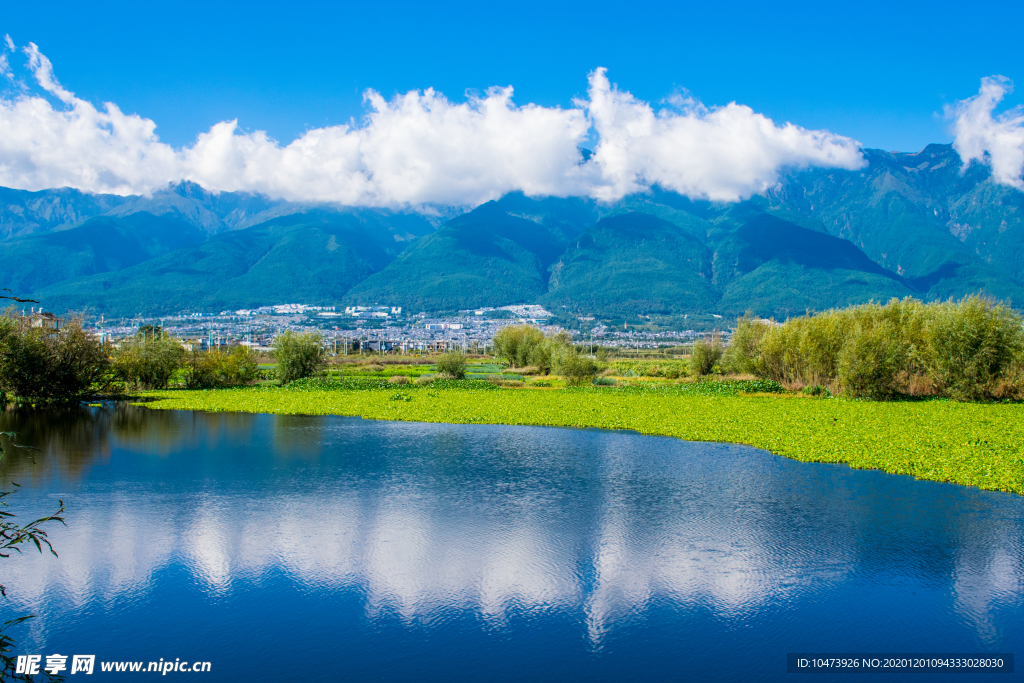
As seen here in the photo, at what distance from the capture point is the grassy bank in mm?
22875

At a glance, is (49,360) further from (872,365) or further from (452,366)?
(872,365)

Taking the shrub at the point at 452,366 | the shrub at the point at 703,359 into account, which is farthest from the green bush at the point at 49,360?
the shrub at the point at 703,359

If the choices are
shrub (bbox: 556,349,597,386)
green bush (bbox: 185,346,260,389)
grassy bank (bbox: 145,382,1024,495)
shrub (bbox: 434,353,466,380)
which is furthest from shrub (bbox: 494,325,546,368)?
green bush (bbox: 185,346,260,389)

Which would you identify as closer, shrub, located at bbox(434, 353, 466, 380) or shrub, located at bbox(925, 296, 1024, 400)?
shrub, located at bbox(925, 296, 1024, 400)

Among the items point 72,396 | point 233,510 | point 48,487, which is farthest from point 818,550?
point 72,396

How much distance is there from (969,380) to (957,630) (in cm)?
3774

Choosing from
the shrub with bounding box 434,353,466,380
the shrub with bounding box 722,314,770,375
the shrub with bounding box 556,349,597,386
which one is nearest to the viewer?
the shrub with bounding box 556,349,597,386

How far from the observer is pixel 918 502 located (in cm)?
1809

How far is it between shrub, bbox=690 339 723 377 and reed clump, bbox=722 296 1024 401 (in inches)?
471

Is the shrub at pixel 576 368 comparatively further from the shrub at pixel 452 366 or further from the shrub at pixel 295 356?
the shrub at pixel 295 356

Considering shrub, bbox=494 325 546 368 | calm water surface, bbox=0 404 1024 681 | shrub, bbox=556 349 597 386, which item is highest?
shrub, bbox=494 325 546 368

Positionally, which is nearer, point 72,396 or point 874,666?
point 874,666

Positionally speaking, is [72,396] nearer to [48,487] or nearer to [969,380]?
[48,487]

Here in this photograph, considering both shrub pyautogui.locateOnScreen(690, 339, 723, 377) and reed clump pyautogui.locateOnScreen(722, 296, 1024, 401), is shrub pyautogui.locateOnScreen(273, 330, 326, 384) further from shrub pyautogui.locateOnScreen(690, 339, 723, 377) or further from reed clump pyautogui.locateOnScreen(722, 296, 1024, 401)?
reed clump pyautogui.locateOnScreen(722, 296, 1024, 401)
